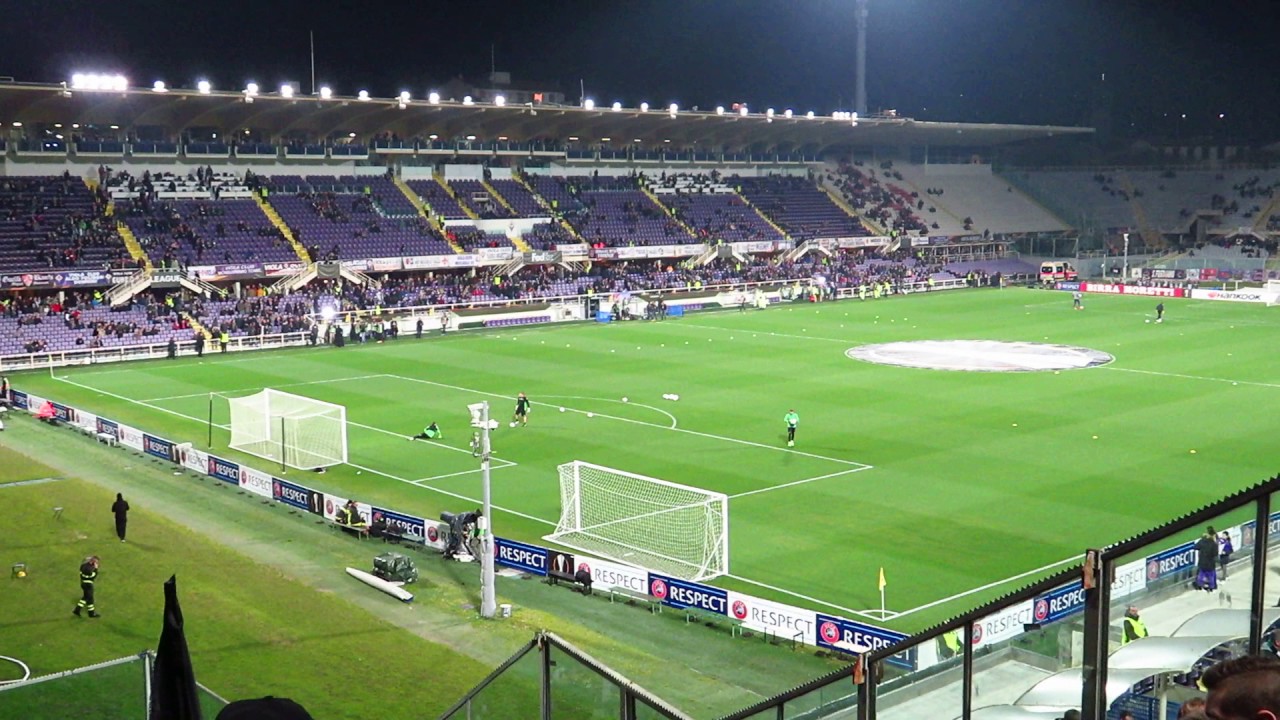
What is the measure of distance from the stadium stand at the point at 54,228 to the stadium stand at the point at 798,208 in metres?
47.6

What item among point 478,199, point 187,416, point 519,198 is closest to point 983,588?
point 187,416

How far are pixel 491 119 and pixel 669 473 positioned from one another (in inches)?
2031

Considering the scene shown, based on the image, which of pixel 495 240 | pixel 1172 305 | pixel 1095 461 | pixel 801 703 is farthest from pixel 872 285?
pixel 801 703

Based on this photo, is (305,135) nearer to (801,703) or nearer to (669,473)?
(669,473)

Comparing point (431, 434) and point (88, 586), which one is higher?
point (431, 434)

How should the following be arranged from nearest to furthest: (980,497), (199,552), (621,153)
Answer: (199,552) < (980,497) < (621,153)

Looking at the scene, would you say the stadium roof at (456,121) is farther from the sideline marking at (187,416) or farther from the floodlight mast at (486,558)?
the floodlight mast at (486,558)

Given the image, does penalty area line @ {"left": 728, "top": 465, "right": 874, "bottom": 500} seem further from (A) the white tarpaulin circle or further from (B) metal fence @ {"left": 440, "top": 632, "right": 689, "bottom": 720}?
(A) the white tarpaulin circle

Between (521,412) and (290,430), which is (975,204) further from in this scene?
(290,430)

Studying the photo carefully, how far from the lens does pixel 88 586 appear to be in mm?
21172

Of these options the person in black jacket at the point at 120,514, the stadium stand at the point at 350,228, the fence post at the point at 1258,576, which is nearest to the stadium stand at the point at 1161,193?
the stadium stand at the point at 350,228

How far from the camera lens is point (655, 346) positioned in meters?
56.9

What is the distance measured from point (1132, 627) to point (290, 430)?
101ft

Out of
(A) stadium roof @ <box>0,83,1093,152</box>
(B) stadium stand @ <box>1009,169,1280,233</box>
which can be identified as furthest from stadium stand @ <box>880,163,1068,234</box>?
(A) stadium roof @ <box>0,83,1093,152</box>
